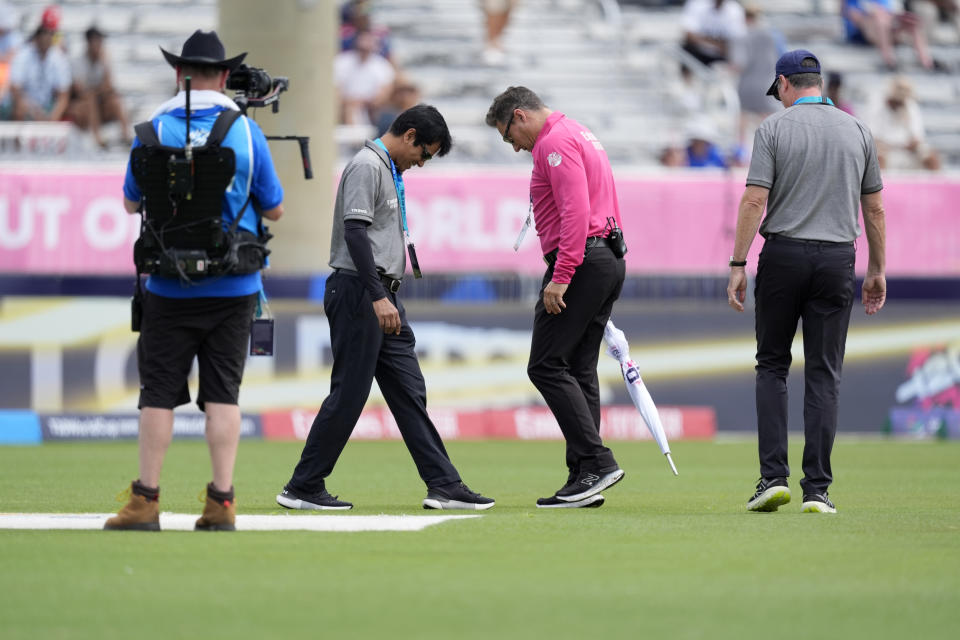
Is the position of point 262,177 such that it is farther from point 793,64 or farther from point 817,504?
point 817,504

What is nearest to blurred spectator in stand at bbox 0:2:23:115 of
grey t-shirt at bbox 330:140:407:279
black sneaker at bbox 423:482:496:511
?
grey t-shirt at bbox 330:140:407:279

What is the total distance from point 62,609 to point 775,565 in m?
2.67

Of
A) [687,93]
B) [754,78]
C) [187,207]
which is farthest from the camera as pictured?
[687,93]

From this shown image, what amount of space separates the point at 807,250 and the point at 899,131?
13.8m

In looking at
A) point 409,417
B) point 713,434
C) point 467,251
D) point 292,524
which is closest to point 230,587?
point 292,524

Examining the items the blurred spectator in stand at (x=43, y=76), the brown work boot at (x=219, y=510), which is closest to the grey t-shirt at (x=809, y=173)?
the brown work boot at (x=219, y=510)

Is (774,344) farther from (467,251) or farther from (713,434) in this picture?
(467,251)

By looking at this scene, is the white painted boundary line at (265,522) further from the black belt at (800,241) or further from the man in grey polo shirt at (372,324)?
the black belt at (800,241)

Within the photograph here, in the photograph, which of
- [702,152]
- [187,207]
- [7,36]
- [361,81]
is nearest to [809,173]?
[187,207]

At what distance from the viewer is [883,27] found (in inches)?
994

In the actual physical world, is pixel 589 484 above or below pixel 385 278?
below

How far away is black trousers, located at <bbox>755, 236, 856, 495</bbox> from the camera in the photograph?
8.70 m

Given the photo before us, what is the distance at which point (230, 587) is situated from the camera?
19.5 ft

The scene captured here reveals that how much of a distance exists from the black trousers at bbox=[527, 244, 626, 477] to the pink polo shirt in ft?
0.58
